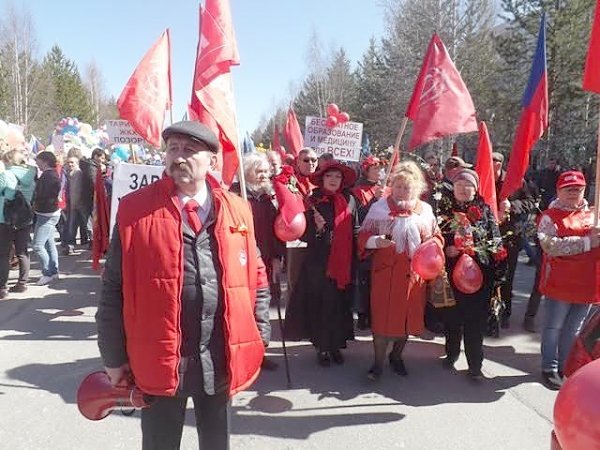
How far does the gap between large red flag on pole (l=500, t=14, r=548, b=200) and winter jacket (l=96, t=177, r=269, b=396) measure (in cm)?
342

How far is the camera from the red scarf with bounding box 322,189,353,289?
4.43 m

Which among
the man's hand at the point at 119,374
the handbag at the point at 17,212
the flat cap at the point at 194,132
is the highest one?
the flat cap at the point at 194,132

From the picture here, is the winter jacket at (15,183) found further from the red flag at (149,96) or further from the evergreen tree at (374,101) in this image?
the evergreen tree at (374,101)

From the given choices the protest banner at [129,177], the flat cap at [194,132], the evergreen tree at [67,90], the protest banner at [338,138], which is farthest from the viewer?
the evergreen tree at [67,90]

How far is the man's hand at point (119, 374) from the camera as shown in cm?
214

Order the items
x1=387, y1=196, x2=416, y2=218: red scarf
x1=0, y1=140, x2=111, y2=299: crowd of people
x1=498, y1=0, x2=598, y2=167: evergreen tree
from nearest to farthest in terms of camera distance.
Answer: x1=387, y1=196, x2=416, y2=218: red scarf → x1=0, y1=140, x2=111, y2=299: crowd of people → x1=498, y1=0, x2=598, y2=167: evergreen tree

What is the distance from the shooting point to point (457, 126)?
4992mm

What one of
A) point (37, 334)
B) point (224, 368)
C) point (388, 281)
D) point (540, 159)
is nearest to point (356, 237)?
point (388, 281)

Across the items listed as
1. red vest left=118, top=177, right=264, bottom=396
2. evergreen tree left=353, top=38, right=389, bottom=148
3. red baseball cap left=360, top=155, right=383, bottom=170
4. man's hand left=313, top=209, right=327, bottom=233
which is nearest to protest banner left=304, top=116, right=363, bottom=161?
red baseball cap left=360, top=155, right=383, bottom=170

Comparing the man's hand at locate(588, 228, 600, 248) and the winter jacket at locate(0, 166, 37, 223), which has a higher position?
the winter jacket at locate(0, 166, 37, 223)

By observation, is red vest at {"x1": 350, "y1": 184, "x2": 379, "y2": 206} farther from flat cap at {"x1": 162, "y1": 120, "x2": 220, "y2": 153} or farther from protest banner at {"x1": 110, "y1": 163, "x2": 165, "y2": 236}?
flat cap at {"x1": 162, "y1": 120, "x2": 220, "y2": 153}

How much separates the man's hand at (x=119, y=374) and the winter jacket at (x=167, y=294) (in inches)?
1.0

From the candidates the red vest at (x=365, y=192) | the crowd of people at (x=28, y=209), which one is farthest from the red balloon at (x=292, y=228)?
the crowd of people at (x=28, y=209)

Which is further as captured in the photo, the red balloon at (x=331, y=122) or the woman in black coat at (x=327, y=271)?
the red balloon at (x=331, y=122)
